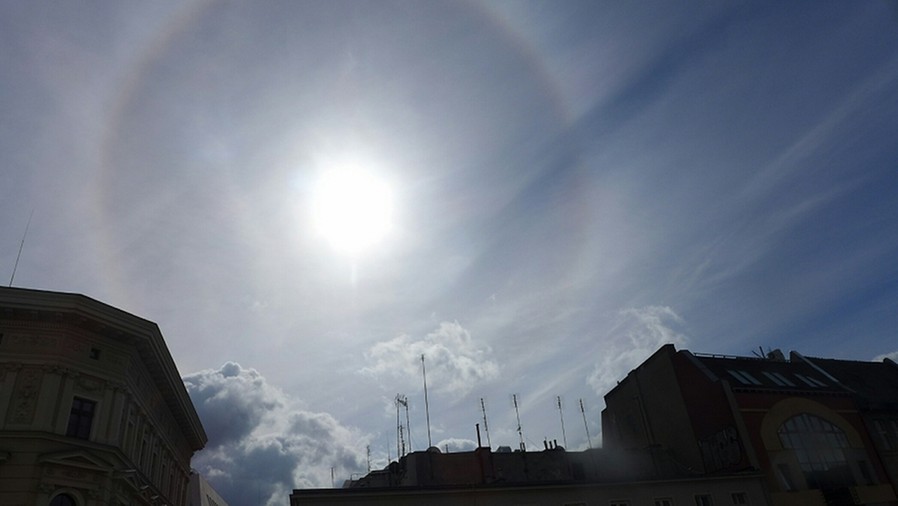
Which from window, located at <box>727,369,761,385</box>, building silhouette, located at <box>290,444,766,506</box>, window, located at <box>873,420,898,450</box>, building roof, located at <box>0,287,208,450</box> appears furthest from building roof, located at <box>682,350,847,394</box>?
building roof, located at <box>0,287,208,450</box>

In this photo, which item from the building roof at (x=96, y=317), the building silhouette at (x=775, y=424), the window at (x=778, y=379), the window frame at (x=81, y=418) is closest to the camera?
the building roof at (x=96, y=317)

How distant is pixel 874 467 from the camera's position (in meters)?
44.9

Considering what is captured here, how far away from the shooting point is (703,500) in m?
38.7

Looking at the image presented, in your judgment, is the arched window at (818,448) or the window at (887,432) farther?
the window at (887,432)

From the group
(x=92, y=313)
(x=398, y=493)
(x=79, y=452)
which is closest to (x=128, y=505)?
(x=79, y=452)

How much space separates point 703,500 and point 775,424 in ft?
31.6

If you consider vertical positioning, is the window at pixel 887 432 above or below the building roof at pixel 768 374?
below

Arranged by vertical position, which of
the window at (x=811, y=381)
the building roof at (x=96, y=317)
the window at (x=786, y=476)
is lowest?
the window at (x=786, y=476)

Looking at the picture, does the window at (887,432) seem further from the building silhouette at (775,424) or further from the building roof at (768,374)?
the building roof at (768,374)

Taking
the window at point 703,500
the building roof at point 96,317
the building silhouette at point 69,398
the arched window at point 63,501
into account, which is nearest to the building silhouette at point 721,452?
the window at point 703,500

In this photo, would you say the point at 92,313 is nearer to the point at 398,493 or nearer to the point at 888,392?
the point at 398,493

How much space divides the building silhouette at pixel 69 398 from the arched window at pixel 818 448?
143ft

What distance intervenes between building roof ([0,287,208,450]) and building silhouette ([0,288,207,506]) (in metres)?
0.04

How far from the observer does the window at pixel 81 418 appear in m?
26.0
